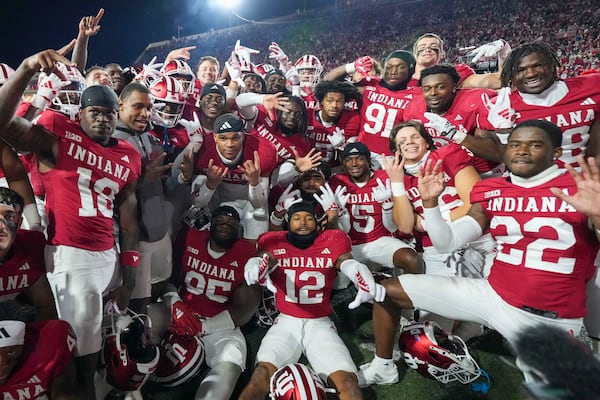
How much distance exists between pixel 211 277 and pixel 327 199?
1319 mm

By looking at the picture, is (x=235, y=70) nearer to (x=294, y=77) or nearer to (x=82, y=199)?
(x=294, y=77)

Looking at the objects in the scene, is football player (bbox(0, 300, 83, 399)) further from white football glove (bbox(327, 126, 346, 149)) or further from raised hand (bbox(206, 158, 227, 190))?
white football glove (bbox(327, 126, 346, 149))

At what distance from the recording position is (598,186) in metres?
2.21

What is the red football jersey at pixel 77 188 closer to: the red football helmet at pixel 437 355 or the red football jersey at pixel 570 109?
the red football helmet at pixel 437 355

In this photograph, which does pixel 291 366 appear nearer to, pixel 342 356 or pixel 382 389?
pixel 342 356

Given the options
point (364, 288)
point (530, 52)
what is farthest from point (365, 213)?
point (530, 52)

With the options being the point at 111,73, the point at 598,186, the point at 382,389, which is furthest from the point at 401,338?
the point at 111,73

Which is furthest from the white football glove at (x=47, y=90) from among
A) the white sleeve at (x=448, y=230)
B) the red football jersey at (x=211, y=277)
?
the white sleeve at (x=448, y=230)

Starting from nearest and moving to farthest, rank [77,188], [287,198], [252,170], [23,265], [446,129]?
[23,265]
[77,188]
[446,129]
[252,170]
[287,198]

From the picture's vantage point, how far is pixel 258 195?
4023 mm

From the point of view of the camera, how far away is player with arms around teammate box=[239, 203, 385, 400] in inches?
121

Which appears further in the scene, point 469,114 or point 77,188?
point 469,114

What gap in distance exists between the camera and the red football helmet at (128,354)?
2537 millimetres

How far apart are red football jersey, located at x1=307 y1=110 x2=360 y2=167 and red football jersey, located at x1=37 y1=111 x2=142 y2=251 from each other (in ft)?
8.64
